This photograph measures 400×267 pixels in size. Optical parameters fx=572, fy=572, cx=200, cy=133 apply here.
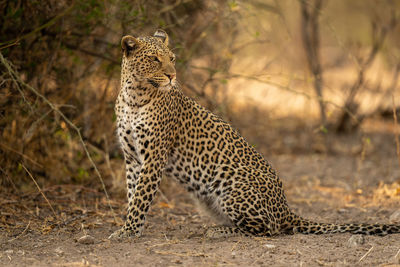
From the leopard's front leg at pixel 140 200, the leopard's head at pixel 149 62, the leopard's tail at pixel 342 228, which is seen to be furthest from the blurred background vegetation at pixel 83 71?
the leopard's tail at pixel 342 228

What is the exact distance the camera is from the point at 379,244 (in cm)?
541

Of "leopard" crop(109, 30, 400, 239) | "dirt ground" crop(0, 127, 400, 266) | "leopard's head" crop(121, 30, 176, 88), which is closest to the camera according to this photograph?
"dirt ground" crop(0, 127, 400, 266)

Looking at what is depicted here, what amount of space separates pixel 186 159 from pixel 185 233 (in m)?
0.84

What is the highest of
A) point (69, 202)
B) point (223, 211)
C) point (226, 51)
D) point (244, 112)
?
point (226, 51)

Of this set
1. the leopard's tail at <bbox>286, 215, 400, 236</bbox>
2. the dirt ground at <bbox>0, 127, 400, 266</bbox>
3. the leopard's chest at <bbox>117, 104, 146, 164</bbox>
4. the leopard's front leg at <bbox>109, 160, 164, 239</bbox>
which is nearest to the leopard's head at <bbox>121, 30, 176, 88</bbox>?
the leopard's chest at <bbox>117, 104, 146, 164</bbox>

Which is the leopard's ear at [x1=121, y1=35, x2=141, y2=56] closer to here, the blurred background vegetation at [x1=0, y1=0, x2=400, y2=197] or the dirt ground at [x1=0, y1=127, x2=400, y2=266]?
the blurred background vegetation at [x1=0, y1=0, x2=400, y2=197]

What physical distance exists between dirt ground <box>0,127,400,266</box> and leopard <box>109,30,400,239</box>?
0.64ft

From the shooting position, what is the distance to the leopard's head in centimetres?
553

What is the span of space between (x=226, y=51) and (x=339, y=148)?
434 centimetres

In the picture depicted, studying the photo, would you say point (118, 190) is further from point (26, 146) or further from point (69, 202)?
point (26, 146)

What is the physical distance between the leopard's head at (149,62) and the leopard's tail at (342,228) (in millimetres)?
1977

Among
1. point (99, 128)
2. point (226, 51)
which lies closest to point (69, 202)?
point (99, 128)

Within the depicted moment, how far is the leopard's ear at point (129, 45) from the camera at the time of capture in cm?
557

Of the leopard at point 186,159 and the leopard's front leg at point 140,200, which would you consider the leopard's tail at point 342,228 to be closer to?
the leopard at point 186,159
